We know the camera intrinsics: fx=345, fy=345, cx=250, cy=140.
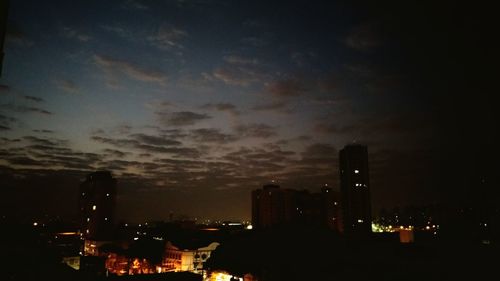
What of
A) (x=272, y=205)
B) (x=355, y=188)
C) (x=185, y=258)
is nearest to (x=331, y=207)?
(x=272, y=205)

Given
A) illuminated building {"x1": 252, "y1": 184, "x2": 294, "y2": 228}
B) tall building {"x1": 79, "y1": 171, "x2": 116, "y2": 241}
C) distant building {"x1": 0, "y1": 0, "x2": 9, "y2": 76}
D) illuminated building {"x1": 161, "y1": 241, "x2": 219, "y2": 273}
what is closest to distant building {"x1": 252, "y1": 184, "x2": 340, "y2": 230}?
illuminated building {"x1": 252, "y1": 184, "x2": 294, "y2": 228}

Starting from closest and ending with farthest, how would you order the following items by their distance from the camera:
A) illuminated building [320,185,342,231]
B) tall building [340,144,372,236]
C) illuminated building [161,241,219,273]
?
illuminated building [161,241,219,273] < tall building [340,144,372,236] < illuminated building [320,185,342,231]

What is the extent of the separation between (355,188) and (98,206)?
53.8 metres

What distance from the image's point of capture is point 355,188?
214 ft

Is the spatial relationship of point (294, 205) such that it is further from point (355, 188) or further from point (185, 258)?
point (185, 258)

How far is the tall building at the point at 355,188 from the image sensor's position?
205ft

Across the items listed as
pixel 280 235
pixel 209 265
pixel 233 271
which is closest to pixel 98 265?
pixel 209 265

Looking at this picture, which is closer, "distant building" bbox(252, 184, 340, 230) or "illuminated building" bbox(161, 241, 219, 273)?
"illuminated building" bbox(161, 241, 219, 273)

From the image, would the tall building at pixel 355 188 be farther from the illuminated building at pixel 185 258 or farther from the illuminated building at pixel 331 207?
the illuminated building at pixel 185 258

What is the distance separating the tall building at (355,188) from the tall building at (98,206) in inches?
1930

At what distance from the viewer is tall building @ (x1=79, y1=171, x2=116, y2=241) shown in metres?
73.2

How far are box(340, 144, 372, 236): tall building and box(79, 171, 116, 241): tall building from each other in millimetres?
49028

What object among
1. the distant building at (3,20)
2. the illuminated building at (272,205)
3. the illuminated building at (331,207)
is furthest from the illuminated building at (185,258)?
the illuminated building at (331,207)

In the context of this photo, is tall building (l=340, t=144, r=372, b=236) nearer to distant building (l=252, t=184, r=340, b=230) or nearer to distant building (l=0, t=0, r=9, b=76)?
distant building (l=252, t=184, r=340, b=230)
